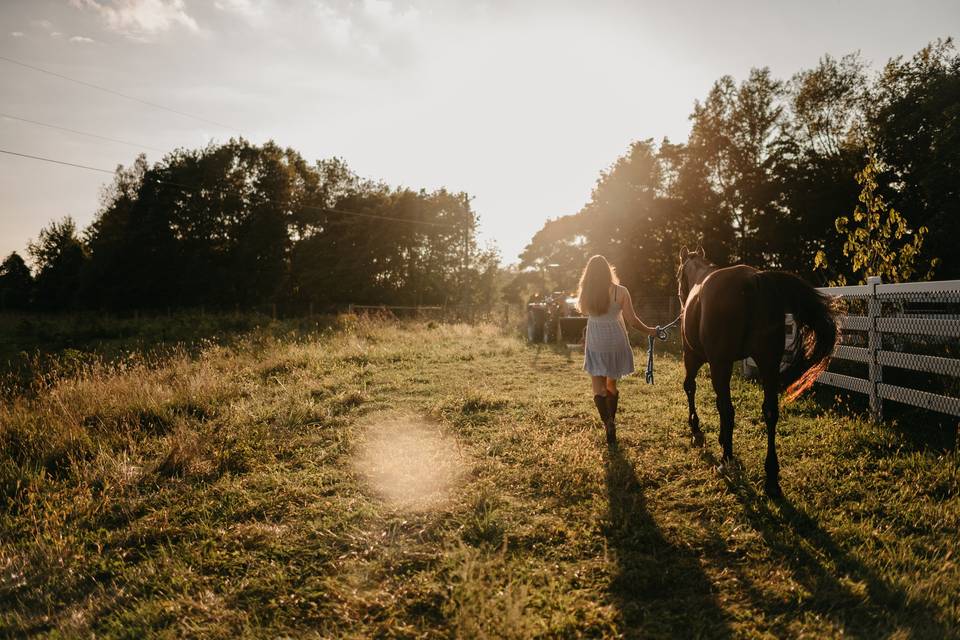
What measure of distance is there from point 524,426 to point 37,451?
197 inches

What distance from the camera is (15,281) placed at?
1966 inches

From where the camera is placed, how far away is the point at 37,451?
502 centimetres

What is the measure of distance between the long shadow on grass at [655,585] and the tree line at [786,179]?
18.6 meters

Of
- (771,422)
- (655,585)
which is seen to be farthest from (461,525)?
(771,422)

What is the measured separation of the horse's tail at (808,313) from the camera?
404cm

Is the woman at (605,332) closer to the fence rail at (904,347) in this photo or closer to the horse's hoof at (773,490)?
the horse's hoof at (773,490)

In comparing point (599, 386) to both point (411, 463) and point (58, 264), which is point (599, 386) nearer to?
point (411, 463)

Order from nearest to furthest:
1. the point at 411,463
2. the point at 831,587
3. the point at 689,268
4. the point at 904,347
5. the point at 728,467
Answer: the point at 831,587 < the point at 728,467 < the point at 411,463 < the point at 904,347 < the point at 689,268

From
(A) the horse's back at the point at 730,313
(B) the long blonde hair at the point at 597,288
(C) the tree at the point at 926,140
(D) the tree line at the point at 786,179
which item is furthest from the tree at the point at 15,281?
(C) the tree at the point at 926,140

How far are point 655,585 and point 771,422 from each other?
5.98ft

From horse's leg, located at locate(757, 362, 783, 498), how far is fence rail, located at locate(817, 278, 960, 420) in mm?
875

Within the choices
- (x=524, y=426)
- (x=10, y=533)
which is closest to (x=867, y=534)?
(x=524, y=426)

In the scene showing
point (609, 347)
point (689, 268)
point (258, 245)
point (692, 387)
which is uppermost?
point (258, 245)

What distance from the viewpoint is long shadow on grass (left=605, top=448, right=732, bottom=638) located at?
2.37 meters
